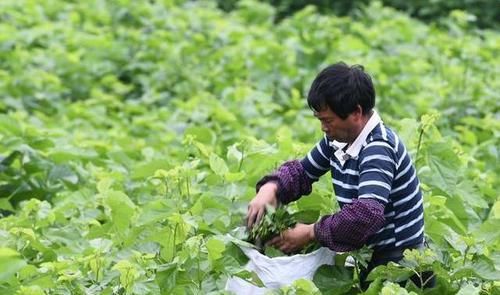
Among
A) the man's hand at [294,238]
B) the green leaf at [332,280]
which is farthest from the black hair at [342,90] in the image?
the green leaf at [332,280]

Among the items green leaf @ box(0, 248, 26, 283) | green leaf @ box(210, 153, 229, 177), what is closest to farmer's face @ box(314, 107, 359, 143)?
green leaf @ box(210, 153, 229, 177)

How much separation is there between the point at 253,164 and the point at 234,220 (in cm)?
52

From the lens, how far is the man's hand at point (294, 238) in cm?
319

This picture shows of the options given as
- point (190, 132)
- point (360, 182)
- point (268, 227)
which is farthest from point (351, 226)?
point (190, 132)

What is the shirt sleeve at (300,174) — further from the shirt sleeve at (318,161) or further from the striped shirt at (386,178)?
the striped shirt at (386,178)

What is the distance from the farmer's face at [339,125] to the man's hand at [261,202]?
30cm

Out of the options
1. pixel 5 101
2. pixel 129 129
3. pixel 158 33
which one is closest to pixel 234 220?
pixel 129 129

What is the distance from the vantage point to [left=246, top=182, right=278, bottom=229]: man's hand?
3.33m

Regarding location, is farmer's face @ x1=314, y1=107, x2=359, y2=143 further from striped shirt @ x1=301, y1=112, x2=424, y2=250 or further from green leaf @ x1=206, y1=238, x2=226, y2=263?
green leaf @ x1=206, y1=238, x2=226, y2=263

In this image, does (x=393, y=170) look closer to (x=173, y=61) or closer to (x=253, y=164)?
(x=253, y=164)

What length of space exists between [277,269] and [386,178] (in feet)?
1.37

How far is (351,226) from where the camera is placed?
3031 millimetres

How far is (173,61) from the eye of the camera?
787 centimetres

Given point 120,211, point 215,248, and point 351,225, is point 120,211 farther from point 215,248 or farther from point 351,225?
point 351,225
